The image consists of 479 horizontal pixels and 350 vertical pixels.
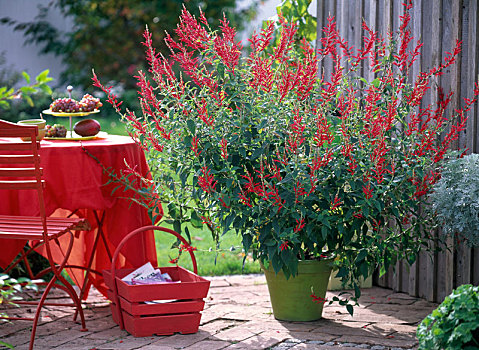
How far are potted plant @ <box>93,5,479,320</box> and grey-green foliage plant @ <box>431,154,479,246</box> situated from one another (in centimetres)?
9

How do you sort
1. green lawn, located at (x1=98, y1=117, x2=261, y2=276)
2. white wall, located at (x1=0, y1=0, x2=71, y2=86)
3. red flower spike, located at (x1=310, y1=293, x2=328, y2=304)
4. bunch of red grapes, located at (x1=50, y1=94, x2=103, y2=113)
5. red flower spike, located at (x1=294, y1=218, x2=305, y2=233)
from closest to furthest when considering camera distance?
red flower spike, located at (x1=294, y1=218, x2=305, y2=233) < red flower spike, located at (x1=310, y1=293, x2=328, y2=304) < bunch of red grapes, located at (x1=50, y1=94, x2=103, y2=113) < green lawn, located at (x1=98, y1=117, x2=261, y2=276) < white wall, located at (x1=0, y1=0, x2=71, y2=86)

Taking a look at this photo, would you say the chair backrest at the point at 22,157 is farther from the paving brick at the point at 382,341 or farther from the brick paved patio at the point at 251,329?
the paving brick at the point at 382,341

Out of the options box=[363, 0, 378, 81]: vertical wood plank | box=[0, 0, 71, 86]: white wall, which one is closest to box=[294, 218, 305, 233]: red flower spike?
box=[363, 0, 378, 81]: vertical wood plank

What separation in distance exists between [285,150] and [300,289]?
809 millimetres

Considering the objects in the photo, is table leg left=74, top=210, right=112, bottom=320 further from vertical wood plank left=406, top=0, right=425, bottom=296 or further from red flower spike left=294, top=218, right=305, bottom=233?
vertical wood plank left=406, top=0, right=425, bottom=296

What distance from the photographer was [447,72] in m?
3.79

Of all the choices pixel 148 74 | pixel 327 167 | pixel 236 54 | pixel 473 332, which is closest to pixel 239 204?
pixel 327 167

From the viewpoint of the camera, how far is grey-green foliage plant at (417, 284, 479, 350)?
2.41m

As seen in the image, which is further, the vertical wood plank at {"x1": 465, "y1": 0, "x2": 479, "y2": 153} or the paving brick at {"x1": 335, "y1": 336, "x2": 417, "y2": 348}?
the vertical wood plank at {"x1": 465, "y1": 0, "x2": 479, "y2": 153}

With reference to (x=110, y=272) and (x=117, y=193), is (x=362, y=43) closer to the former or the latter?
(x=117, y=193)

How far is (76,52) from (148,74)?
1.18 meters

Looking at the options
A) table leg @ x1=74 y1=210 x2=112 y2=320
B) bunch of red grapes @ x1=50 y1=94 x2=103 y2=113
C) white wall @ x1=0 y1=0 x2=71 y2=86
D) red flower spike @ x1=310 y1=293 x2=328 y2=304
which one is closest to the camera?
red flower spike @ x1=310 y1=293 x2=328 y2=304

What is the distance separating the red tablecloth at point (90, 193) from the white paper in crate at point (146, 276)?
152mm

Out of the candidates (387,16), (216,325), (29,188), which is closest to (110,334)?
(216,325)
